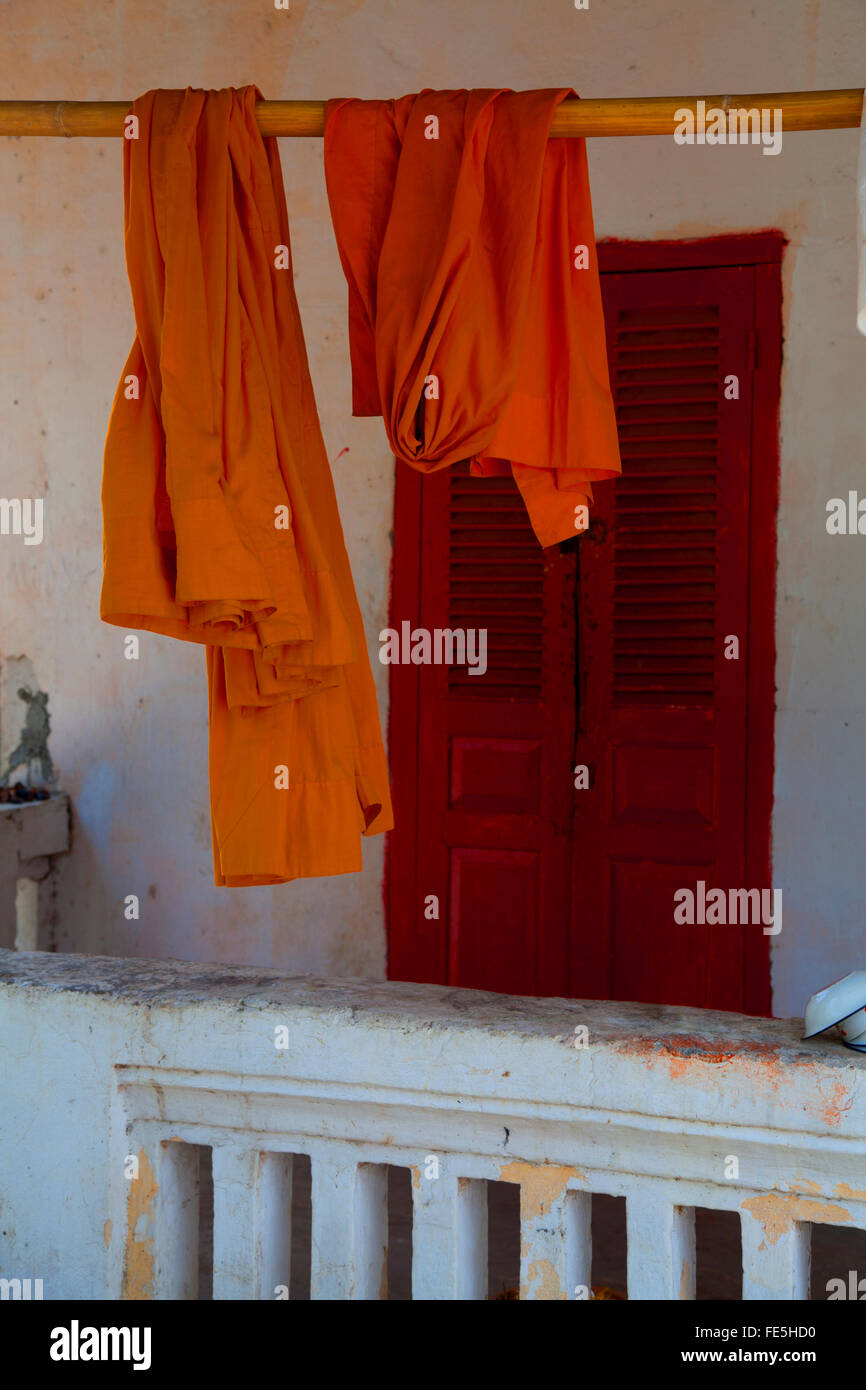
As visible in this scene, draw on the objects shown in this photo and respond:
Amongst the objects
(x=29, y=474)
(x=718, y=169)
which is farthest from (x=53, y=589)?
(x=718, y=169)

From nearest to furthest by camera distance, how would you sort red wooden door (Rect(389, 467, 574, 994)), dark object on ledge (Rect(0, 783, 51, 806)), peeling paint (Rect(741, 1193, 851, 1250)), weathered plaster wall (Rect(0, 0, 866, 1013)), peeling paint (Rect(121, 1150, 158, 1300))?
peeling paint (Rect(741, 1193, 851, 1250)), peeling paint (Rect(121, 1150, 158, 1300)), weathered plaster wall (Rect(0, 0, 866, 1013)), red wooden door (Rect(389, 467, 574, 994)), dark object on ledge (Rect(0, 783, 51, 806))

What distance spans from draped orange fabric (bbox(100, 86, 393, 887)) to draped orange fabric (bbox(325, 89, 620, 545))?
14 centimetres

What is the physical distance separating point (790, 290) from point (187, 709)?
2.18 metres

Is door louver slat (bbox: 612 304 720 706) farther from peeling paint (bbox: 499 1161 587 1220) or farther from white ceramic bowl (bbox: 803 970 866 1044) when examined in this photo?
peeling paint (bbox: 499 1161 587 1220)

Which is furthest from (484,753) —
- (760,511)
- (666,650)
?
(760,511)

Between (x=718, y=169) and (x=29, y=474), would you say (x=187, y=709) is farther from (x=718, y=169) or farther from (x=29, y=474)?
(x=718, y=169)

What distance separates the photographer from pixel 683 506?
12.2 ft

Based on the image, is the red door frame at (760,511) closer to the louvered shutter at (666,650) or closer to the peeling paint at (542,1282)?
the louvered shutter at (666,650)

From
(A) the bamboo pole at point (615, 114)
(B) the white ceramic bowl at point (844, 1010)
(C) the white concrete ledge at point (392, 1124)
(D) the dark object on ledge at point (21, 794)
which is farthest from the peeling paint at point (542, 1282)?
(D) the dark object on ledge at point (21, 794)

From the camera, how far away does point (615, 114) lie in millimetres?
1797

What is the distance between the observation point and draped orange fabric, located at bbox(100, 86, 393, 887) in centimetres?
178

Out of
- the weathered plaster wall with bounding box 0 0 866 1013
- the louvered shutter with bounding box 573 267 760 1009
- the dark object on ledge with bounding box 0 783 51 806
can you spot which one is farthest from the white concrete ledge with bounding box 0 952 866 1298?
the dark object on ledge with bounding box 0 783 51 806
